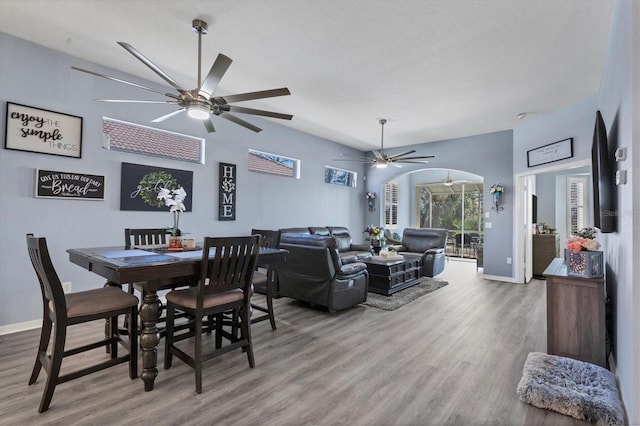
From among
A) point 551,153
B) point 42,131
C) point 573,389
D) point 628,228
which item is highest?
point 551,153

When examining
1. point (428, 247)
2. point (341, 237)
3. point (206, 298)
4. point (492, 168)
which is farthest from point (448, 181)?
point (206, 298)

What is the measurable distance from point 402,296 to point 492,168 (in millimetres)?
3634

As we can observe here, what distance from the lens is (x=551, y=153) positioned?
5.23 metres

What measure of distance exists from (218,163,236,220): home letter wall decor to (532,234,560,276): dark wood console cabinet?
6.25 m

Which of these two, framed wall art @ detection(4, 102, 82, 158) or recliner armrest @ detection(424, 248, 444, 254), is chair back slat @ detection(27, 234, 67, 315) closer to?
framed wall art @ detection(4, 102, 82, 158)

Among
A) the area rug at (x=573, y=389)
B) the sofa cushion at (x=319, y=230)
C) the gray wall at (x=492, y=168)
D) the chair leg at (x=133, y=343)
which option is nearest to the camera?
the area rug at (x=573, y=389)

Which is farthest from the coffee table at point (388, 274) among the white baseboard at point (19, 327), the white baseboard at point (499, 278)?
the white baseboard at point (19, 327)

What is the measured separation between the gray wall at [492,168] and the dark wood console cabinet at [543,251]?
92 cm

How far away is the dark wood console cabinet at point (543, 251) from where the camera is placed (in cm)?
644

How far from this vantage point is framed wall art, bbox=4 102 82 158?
326 centimetres

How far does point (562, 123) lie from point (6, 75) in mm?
7467

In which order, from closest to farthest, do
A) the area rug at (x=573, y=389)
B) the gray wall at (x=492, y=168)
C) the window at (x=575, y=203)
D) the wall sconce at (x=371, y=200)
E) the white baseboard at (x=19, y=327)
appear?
1. the area rug at (x=573, y=389)
2. the white baseboard at (x=19, y=327)
3. the gray wall at (x=492, y=168)
4. the window at (x=575, y=203)
5. the wall sconce at (x=371, y=200)

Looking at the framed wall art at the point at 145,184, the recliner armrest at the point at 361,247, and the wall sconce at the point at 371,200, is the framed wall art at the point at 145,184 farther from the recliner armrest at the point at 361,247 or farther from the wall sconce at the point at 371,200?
the wall sconce at the point at 371,200

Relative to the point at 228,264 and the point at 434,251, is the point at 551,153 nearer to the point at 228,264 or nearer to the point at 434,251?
the point at 434,251
